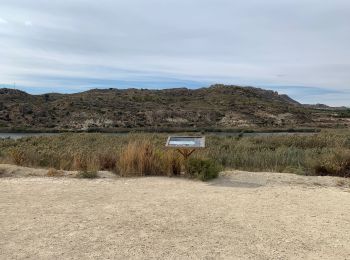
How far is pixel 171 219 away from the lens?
7.41m

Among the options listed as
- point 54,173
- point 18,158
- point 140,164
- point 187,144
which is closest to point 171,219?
point 187,144

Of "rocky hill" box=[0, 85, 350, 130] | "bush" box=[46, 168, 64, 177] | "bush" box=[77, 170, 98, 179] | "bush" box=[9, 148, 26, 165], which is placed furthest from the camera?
"rocky hill" box=[0, 85, 350, 130]

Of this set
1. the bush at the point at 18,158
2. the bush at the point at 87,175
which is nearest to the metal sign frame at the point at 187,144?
the bush at the point at 87,175

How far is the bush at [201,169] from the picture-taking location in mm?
11242

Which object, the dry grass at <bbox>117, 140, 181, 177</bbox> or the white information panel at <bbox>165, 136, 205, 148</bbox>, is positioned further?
the dry grass at <bbox>117, 140, 181, 177</bbox>

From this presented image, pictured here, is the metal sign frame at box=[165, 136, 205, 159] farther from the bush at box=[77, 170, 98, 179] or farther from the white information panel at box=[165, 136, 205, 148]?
the bush at box=[77, 170, 98, 179]

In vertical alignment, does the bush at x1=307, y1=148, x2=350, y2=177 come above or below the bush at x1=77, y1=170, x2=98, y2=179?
above

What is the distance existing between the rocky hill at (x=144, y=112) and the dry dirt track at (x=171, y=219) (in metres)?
50.0

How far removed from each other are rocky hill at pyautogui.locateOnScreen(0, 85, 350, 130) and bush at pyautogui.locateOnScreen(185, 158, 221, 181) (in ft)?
159

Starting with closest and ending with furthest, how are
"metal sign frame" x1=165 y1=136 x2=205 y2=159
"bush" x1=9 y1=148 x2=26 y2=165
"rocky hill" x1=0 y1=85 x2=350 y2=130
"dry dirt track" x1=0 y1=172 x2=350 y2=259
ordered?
1. "dry dirt track" x1=0 y1=172 x2=350 y2=259
2. "metal sign frame" x1=165 y1=136 x2=205 y2=159
3. "bush" x1=9 y1=148 x2=26 y2=165
4. "rocky hill" x1=0 y1=85 x2=350 y2=130

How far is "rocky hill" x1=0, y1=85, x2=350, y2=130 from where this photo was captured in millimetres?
62781

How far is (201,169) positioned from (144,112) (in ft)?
192

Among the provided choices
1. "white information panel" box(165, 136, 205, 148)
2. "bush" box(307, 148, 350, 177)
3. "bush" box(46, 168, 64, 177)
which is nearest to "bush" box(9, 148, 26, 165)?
"bush" box(46, 168, 64, 177)

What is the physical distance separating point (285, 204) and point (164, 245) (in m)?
3.30
